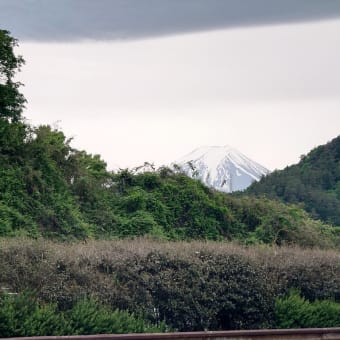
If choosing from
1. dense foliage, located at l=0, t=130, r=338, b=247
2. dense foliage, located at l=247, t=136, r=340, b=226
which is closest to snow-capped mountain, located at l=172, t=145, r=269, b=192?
dense foliage, located at l=247, t=136, r=340, b=226

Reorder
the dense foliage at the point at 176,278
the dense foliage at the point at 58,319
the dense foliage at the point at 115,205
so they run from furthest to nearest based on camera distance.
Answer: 1. the dense foliage at the point at 115,205
2. the dense foliage at the point at 176,278
3. the dense foliage at the point at 58,319

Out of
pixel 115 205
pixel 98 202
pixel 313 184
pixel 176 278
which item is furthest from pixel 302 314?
pixel 313 184

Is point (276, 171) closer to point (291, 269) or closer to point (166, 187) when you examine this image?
point (166, 187)

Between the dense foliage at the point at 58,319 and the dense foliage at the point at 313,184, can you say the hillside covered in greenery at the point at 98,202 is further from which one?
the dense foliage at the point at 313,184

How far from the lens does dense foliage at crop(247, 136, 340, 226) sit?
63875 millimetres

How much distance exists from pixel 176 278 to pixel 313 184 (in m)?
51.5

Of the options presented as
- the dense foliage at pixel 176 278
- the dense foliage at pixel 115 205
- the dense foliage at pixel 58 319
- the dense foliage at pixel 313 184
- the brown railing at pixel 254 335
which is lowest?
the brown railing at pixel 254 335

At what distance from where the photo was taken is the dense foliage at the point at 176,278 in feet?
61.4

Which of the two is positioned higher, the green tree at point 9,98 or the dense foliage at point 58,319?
the green tree at point 9,98

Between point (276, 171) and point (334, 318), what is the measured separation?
54.5m

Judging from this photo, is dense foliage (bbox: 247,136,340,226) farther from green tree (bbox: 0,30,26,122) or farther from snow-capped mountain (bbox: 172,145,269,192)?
green tree (bbox: 0,30,26,122)

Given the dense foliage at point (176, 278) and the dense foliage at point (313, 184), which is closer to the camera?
the dense foliage at point (176, 278)

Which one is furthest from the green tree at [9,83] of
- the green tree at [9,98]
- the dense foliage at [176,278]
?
the dense foliage at [176,278]

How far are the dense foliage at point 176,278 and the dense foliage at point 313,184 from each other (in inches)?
1553
